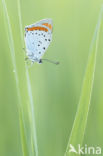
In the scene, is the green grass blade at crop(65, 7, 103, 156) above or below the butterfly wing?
below

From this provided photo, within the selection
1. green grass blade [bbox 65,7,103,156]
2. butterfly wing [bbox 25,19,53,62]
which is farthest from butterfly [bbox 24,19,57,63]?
green grass blade [bbox 65,7,103,156]

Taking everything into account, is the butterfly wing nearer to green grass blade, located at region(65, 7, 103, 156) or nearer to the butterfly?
the butterfly

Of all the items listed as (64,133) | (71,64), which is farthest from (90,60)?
(64,133)

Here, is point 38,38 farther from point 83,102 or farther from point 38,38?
point 83,102

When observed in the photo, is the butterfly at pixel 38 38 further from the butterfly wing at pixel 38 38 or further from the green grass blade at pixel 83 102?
the green grass blade at pixel 83 102

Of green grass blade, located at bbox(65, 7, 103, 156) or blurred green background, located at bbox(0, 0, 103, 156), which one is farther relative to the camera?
blurred green background, located at bbox(0, 0, 103, 156)

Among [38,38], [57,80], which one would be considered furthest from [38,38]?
[57,80]
